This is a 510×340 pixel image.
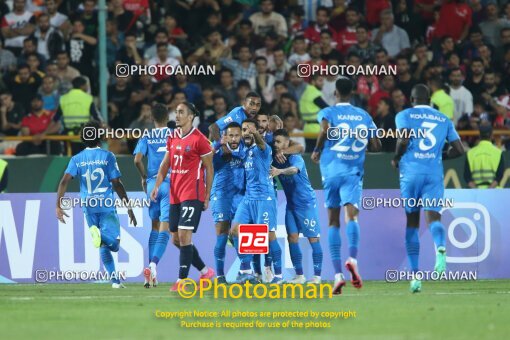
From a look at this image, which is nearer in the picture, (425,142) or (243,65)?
(425,142)

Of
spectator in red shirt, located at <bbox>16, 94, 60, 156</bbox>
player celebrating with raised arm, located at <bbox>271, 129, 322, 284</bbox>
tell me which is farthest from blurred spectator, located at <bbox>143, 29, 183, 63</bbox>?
player celebrating with raised arm, located at <bbox>271, 129, 322, 284</bbox>

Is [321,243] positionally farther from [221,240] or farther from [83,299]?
[83,299]

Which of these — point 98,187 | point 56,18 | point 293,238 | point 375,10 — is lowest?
point 293,238

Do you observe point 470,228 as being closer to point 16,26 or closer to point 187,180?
point 187,180

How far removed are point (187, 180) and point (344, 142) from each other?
194cm

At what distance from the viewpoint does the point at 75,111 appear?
21.9 meters

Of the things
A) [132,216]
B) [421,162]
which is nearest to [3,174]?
[132,216]

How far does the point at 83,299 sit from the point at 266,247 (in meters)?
3.00

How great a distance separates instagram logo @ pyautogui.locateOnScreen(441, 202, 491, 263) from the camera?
61.3 feet

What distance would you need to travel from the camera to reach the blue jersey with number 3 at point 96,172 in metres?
17.0

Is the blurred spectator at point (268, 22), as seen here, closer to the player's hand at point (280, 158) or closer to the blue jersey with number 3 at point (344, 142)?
the player's hand at point (280, 158)

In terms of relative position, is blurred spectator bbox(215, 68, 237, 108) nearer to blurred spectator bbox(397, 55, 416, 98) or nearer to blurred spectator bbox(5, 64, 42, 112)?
blurred spectator bbox(397, 55, 416, 98)

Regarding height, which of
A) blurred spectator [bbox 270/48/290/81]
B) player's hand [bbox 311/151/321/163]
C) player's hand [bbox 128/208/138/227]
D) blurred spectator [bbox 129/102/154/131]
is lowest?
player's hand [bbox 128/208/138/227]

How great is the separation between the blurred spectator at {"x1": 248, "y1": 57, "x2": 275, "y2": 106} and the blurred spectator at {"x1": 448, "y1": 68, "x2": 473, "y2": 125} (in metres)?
3.02
